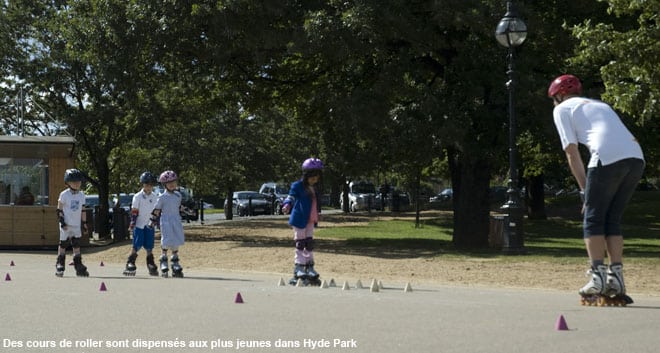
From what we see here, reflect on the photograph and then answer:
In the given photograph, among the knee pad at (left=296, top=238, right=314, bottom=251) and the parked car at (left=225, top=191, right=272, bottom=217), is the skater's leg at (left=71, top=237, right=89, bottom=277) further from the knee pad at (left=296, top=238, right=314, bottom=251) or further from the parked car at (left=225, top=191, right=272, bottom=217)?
the parked car at (left=225, top=191, right=272, bottom=217)

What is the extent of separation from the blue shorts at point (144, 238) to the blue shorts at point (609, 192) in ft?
29.9

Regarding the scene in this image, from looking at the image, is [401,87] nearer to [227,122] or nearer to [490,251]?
[490,251]

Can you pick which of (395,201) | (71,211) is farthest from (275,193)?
(71,211)

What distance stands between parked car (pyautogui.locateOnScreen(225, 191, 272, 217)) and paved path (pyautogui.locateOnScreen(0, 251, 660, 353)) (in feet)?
151

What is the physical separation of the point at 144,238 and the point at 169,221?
0.84 metres

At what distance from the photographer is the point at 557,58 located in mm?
23422

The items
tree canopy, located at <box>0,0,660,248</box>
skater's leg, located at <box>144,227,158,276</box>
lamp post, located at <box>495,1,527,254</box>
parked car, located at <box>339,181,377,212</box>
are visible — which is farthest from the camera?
parked car, located at <box>339,181,377,212</box>

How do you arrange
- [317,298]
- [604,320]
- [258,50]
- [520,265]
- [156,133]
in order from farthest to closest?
[156,133] → [258,50] → [520,265] → [317,298] → [604,320]

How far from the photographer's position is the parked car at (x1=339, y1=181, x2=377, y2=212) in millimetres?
62037

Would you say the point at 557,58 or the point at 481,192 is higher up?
the point at 557,58

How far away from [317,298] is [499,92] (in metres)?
12.5

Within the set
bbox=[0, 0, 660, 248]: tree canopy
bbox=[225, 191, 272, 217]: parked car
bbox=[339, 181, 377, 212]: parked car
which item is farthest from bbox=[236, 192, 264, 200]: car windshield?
bbox=[0, 0, 660, 248]: tree canopy

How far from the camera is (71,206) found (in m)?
16.0

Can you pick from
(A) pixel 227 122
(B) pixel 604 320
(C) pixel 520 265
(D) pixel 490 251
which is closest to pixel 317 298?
(B) pixel 604 320
